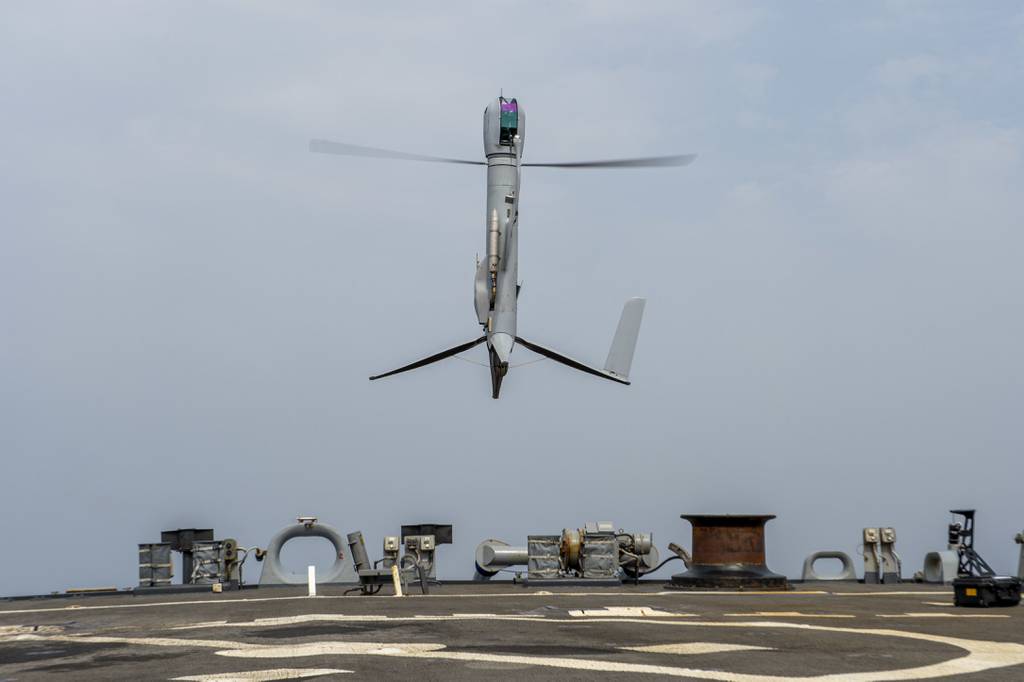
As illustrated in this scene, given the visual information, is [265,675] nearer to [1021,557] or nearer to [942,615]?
[942,615]

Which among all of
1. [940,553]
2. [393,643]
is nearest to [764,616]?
[393,643]

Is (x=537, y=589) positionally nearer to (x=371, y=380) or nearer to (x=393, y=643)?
(x=371, y=380)

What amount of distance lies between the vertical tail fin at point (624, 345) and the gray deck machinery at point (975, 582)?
20065 mm

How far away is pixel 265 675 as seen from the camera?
15273mm

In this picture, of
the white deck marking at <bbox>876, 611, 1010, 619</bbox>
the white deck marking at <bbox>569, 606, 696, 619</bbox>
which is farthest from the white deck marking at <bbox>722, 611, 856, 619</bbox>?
the white deck marking at <bbox>569, 606, 696, 619</bbox>

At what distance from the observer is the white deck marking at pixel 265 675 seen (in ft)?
49.1

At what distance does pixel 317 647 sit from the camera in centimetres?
1884

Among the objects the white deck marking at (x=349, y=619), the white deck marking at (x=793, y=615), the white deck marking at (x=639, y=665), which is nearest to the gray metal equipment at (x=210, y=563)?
the white deck marking at (x=349, y=619)

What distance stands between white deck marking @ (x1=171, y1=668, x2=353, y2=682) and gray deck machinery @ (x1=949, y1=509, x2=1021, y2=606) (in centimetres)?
1992

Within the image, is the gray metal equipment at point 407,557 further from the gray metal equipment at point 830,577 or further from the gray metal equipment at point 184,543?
the gray metal equipment at point 830,577

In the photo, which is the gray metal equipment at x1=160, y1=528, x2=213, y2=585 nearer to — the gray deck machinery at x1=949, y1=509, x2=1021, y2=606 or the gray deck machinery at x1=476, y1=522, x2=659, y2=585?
the gray deck machinery at x1=476, y1=522, x2=659, y2=585

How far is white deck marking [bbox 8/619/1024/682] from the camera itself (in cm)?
1531

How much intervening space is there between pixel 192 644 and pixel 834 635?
1193 centimetres

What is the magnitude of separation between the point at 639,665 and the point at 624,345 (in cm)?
3398
